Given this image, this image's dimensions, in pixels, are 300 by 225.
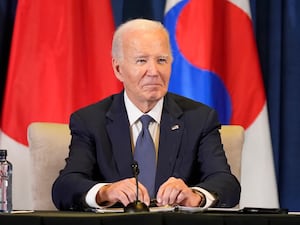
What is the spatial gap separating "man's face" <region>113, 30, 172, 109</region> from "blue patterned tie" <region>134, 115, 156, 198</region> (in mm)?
122

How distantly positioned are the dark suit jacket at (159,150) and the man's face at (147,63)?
0.13 m

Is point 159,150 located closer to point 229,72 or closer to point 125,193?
point 125,193

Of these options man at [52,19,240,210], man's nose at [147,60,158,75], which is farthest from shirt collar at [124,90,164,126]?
man's nose at [147,60,158,75]

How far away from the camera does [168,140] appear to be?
2.86 meters

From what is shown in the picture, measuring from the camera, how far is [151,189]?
2.77 m

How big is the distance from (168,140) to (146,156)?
0.11 meters

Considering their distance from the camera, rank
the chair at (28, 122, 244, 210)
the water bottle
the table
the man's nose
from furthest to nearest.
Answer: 1. the chair at (28, 122, 244, 210)
2. the man's nose
3. the water bottle
4. the table

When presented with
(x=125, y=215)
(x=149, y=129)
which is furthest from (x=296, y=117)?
(x=125, y=215)

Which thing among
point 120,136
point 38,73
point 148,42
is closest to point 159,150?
point 120,136

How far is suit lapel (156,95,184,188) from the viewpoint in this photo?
2.79 metres

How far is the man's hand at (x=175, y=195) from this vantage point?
233 cm

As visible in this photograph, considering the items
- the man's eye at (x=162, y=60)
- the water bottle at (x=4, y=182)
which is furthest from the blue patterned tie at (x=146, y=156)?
the water bottle at (x=4, y=182)

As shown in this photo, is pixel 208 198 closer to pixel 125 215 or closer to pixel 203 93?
pixel 125 215

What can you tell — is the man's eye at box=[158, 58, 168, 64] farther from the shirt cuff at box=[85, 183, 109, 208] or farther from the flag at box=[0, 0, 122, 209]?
the flag at box=[0, 0, 122, 209]
